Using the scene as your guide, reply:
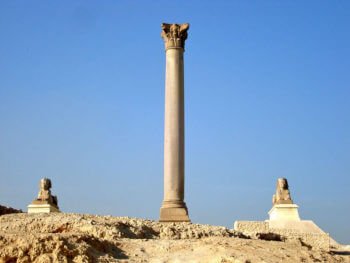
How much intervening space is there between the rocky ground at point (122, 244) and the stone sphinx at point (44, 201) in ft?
43.9

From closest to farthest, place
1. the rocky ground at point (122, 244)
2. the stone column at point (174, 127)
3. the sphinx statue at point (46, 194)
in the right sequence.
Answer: the rocky ground at point (122, 244) < the stone column at point (174, 127) < the sphinx statue at point (46, 194)

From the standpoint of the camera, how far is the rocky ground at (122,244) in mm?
9070

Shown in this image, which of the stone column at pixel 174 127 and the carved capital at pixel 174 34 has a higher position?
the carved capital at pixel 174 34

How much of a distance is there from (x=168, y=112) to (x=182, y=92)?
94cm

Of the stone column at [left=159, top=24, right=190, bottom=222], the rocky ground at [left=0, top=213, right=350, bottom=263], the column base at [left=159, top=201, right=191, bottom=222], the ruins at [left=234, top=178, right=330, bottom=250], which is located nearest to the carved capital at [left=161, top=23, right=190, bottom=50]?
the stone column at [left=159, top=24, right=190, bottom=222]

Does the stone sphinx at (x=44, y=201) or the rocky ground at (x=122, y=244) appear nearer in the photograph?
the rocky ground at (x=122, y=244)

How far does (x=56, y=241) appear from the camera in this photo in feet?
30.6

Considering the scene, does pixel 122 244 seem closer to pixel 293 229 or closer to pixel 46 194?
pixel 293 229

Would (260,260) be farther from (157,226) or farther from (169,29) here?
(169,29)

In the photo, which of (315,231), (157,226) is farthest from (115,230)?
(315,231)

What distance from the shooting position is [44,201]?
2942 centimetres

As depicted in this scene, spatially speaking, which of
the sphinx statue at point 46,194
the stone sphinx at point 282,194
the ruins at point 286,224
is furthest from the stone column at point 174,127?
the sphinx statue at point 46,194

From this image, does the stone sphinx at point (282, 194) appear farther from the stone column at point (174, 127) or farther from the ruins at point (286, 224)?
the stone column at point (174, 127)

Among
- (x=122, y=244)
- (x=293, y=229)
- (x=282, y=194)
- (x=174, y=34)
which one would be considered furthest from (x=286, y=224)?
(x=122, y=244)
